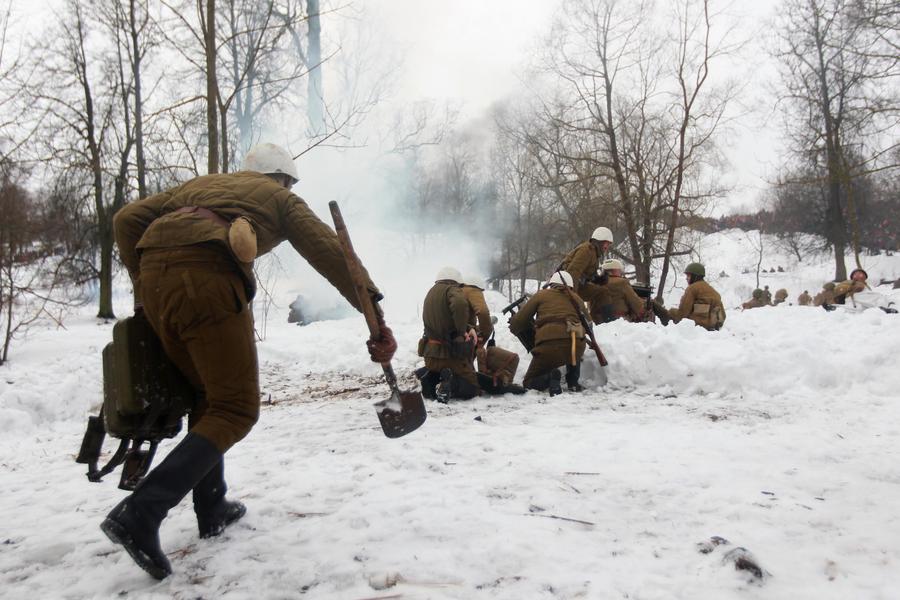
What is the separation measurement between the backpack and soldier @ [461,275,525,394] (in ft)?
13.0

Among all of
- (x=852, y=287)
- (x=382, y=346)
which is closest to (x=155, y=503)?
(x=382, y=346)

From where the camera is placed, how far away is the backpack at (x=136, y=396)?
2061mm

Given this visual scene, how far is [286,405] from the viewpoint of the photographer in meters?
5.77

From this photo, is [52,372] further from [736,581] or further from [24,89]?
[736,581]

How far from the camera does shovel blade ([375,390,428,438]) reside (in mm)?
2525

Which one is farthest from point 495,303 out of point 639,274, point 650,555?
point 650,555

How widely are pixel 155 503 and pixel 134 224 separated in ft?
3.67

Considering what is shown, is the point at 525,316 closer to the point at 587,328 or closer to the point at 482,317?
the point at 482,317

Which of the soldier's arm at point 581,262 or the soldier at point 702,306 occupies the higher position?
the soldier's arm at point 581,262

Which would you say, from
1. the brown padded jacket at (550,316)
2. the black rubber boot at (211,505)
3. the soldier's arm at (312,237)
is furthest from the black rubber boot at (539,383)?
the black rubber boot at (211,505)

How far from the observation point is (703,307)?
25.7ft

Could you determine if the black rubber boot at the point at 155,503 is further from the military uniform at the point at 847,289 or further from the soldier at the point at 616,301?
the military uniform at the point at 847,289

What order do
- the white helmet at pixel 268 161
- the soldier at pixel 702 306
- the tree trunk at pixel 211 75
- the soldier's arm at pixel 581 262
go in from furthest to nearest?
1. the soldier at pixel 702 306
2. the soldier's arm at pixel 581 262
3. the tree trunk at pixel 211 75
4. the white helmet at pixel 268 161

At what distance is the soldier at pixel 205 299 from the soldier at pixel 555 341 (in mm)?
3836
